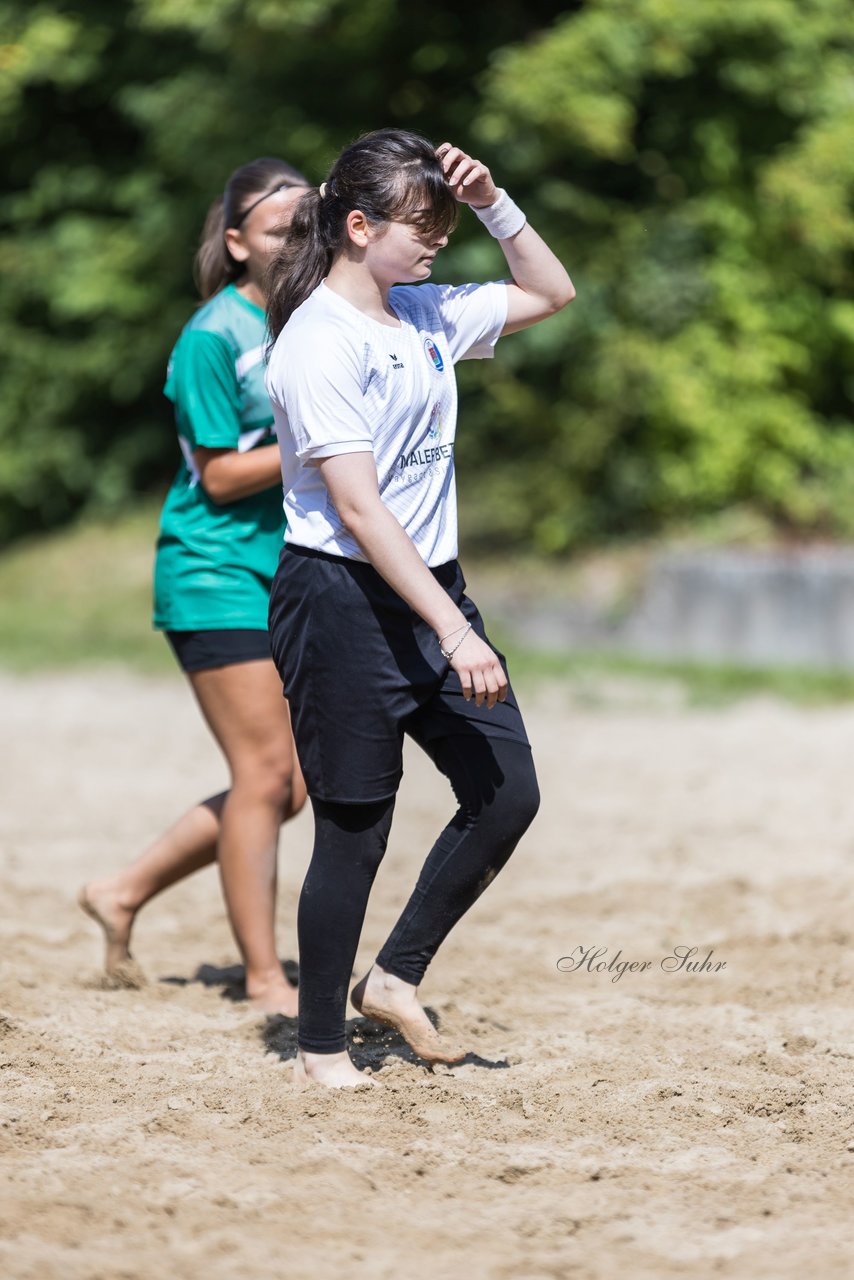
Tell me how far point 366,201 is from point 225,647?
1346 mm

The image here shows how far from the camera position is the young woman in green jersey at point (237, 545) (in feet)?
13.7

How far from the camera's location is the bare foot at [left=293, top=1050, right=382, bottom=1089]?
11.6 ft

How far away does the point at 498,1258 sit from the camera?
8.96 ft

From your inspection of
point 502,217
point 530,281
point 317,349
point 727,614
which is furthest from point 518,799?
point 727,614

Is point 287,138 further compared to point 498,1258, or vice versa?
point 287,138

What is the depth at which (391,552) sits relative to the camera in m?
3.21

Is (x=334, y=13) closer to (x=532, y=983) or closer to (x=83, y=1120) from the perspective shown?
(x=532, y=983)

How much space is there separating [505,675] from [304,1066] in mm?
970

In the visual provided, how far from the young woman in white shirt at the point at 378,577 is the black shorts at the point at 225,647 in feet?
2.56

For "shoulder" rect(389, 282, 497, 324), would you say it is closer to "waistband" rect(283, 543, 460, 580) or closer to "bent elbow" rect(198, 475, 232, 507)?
"waistband" rect(283, 543, 460, 580)

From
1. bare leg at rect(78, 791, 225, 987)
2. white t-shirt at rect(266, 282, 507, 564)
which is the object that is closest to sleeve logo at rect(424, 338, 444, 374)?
white t-shirt at rect(266, 282, 507, 564)

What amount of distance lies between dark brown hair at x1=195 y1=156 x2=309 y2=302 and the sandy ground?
192 centimetres

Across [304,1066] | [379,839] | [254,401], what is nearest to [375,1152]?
[304,1066]
